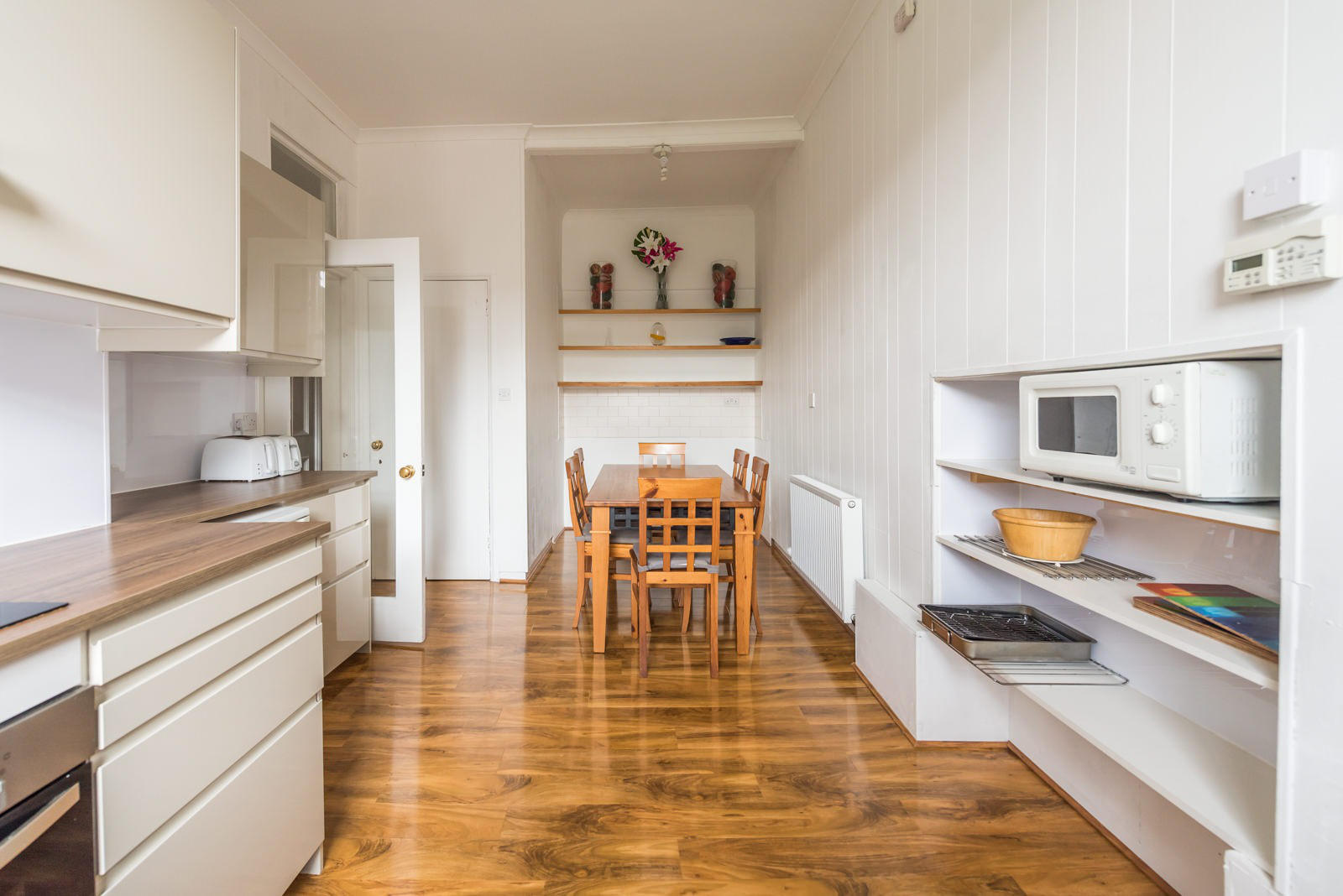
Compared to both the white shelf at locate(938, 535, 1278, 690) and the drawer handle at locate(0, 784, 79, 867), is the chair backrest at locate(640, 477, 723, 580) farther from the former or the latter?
the drawer handle at locate(0, 784, 79, 867)

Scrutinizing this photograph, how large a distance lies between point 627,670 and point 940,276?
2.07 m

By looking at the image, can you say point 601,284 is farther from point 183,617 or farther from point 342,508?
point 183,617

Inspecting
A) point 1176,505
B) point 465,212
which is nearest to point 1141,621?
point 1176,505

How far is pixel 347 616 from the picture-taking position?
2668 mm

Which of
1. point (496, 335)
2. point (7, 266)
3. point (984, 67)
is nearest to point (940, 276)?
point (984, 67)

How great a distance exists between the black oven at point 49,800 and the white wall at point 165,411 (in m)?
1.69

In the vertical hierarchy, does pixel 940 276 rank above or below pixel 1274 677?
above

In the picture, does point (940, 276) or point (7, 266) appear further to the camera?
point (940, 276)

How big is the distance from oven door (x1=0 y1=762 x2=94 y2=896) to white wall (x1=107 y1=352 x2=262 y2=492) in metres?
1.72

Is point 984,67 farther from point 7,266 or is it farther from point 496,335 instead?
point 496,335

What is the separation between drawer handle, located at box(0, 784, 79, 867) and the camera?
73 cm

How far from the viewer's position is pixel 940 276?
202 centimetres

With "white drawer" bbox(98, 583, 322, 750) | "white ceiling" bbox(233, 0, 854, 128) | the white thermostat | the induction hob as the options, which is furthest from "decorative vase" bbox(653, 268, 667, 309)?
the induction hob

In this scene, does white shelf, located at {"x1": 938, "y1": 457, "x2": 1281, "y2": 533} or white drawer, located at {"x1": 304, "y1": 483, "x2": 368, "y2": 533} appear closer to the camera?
white shelf, located at {"x1": 938, "y1": 457, "x2": 1281, "y2": 533}
